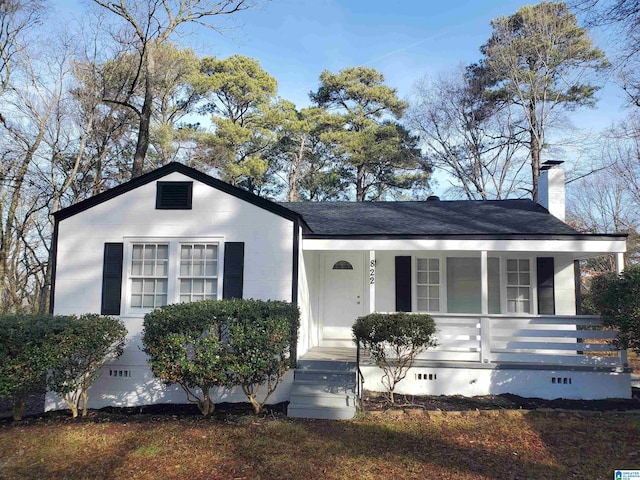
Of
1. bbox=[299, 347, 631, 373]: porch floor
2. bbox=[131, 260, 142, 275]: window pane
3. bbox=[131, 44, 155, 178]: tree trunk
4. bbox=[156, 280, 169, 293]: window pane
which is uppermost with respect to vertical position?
bbox=[131, 44, 155, 178]: tree trunk

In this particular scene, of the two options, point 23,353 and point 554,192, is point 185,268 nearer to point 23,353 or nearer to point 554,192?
point 23,353

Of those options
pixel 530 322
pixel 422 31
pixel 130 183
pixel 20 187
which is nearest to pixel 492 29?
pixel 422 31

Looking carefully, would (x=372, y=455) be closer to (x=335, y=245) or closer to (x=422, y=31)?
(x=335, y=245)

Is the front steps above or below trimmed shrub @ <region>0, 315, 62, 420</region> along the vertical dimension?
below

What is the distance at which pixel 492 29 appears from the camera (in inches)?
836

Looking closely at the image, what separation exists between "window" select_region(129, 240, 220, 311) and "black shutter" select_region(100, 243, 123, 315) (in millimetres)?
205

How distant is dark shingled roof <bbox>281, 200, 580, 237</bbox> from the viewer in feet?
28.1

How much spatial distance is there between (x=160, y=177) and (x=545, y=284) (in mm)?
8204

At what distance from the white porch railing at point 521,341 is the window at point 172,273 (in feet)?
13.5

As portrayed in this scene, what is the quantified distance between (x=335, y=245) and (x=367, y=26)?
11915mm

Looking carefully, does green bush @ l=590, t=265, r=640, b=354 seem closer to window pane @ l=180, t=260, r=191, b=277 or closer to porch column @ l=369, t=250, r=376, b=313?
porch column @ l=369, t=250, r=376, b=313

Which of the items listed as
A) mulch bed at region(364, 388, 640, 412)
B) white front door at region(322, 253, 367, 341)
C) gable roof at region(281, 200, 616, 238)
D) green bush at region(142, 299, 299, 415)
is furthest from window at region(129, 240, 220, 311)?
mulch bed at region(364, 388, 640, 412)

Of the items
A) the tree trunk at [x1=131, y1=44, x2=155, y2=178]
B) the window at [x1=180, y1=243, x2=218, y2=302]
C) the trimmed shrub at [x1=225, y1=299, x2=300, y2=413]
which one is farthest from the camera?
the tree trunk at [x1=131, y1=44, x2=155, y2=178]

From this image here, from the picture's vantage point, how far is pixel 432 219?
31.9 ft
